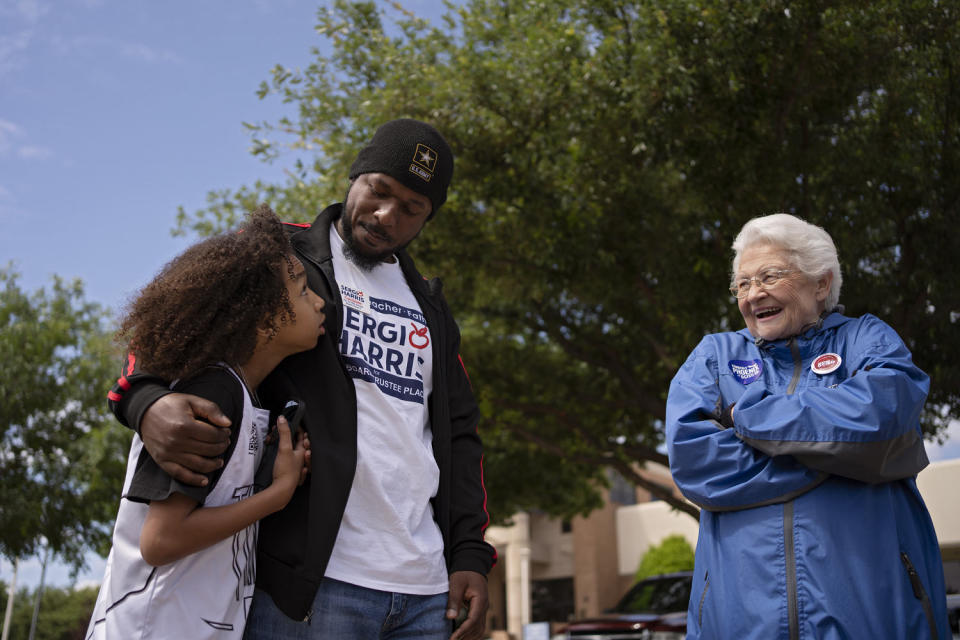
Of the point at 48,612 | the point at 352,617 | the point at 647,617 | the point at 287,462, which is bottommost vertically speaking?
the point at 48,612

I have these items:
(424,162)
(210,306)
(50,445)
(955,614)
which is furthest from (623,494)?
(210,306)

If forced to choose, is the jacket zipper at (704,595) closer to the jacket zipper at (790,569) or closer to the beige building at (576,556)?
the jacket zipper at (790,569)

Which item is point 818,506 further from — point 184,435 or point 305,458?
point 184,435

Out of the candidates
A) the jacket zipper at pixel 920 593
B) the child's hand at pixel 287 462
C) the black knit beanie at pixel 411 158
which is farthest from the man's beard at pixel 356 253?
the jacket zipper at pixel 920 593

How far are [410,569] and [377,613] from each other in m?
0.15

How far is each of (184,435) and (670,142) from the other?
763cm

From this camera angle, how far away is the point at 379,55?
35.6 ft

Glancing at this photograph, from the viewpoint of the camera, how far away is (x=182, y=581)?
2.08 metres

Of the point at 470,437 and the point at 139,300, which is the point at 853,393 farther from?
the point at 139,300

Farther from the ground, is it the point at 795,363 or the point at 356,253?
the point at 356,253

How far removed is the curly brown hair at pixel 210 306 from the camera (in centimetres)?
218

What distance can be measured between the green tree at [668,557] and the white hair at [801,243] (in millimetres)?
27889

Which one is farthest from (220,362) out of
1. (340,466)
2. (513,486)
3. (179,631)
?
(513,486)

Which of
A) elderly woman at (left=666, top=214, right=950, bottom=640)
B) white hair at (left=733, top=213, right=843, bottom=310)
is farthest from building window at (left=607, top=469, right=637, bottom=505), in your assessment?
elderly woman at (left=666, top=214, right=950, bottom=640)
